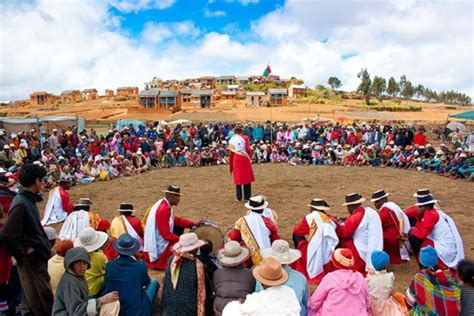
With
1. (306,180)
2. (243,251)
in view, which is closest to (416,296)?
(243,251)

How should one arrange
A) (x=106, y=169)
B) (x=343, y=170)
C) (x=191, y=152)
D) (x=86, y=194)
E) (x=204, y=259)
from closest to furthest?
(x=204, y=259)
(x=86, y=194)
(x=106, y=169)
(x=343, y=170)
(x=191, y=152)

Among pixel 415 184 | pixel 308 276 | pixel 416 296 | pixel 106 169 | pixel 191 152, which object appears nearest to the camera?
pixel 416 296

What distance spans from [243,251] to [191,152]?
13788 millimetres

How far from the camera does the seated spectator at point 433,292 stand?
12.0 feet

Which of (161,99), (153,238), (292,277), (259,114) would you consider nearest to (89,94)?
(161,99)

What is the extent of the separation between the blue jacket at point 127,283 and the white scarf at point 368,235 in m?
3.11

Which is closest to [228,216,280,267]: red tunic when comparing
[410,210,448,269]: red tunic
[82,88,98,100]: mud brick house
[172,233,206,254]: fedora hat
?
[172,233,206,254]: fedora hat

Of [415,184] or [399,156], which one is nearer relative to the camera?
[415,184]

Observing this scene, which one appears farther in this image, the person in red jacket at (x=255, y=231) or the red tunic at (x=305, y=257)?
the red tunic at (x=305, y=257)

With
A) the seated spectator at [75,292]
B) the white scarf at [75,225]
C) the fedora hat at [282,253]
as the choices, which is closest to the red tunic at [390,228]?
the fedora hat at [282,253]

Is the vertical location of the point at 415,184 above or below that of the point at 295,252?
below

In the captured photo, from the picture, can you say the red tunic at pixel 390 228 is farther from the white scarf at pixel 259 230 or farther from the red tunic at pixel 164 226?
the red tunic at pixel 164 226

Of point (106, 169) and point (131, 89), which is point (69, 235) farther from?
point (131, 89)

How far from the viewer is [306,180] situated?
13328 mm
